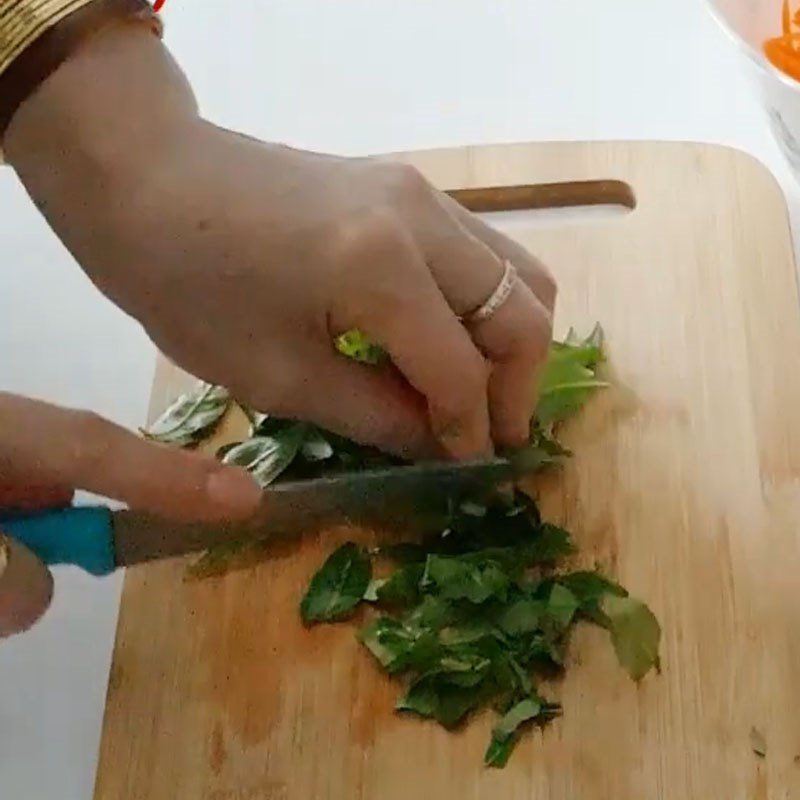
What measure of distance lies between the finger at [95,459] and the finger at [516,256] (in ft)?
0.88

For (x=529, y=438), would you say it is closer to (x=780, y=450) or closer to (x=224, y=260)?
(x=780, y=450)

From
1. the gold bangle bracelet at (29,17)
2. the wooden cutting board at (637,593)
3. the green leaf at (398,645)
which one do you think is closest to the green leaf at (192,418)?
the wooden cutting board at (637,593)

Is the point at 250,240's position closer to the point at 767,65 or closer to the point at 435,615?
the point at 435,615

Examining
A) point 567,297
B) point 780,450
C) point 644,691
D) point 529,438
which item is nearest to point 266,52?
point 567,297

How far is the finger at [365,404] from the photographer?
102cm

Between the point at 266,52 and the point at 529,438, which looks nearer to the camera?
the point at 529,438

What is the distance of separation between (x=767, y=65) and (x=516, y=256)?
0.25 m

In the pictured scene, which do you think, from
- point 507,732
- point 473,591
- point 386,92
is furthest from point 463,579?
point 386,92

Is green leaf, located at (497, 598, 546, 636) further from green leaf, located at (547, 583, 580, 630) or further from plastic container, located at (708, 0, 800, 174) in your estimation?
plastic container, located at (708, 0, 800, 174)

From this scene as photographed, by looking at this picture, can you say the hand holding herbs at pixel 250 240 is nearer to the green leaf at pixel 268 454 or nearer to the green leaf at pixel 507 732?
the green leaf at pixel 268 454

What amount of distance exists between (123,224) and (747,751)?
0.56 metres

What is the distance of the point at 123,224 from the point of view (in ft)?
3.00

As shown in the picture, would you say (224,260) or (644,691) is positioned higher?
(224,260)

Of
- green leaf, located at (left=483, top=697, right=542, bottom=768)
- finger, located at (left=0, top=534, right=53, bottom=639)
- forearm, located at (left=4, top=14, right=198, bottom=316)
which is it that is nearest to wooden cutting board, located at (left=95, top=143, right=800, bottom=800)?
green leaf, located at (left=483, top=697, right=542, bottom=768)
